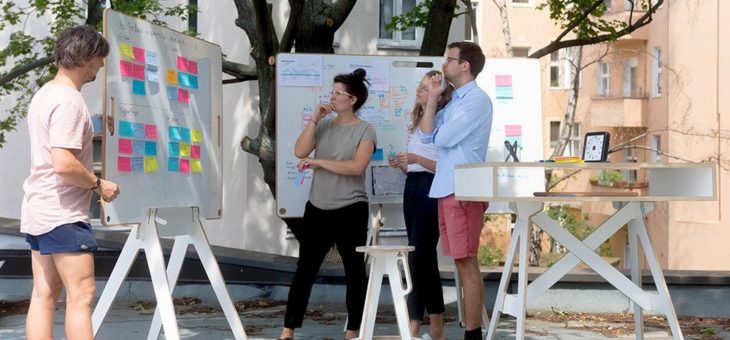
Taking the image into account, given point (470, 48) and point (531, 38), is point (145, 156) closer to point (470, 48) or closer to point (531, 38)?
point (470, 48)

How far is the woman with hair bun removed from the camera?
8.42m

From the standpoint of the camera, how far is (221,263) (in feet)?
36.8

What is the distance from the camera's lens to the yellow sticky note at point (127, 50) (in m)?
7.40

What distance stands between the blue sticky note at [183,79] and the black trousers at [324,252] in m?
1.17

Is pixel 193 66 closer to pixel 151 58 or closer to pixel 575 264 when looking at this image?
pixel 151 58

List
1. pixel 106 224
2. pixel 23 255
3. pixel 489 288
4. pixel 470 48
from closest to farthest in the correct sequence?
pixel 106 224 < pixel 470 48 < pixel 489 288 < pixel 23 255

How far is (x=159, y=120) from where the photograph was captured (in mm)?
7801

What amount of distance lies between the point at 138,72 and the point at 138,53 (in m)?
0.12

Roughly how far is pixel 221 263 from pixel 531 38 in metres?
38.9

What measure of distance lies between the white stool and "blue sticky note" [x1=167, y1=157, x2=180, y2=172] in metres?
1.36

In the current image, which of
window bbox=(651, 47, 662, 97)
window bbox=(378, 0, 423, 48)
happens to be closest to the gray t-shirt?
window bbox=(378, 0, 423, 48)

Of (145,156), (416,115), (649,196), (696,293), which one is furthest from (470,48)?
(696,293)

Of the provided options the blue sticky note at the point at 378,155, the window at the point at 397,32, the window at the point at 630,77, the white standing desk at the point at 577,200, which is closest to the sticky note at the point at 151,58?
the white standing desk at the point at 577,200

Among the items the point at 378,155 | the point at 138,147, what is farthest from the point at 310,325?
the point at 138,147
